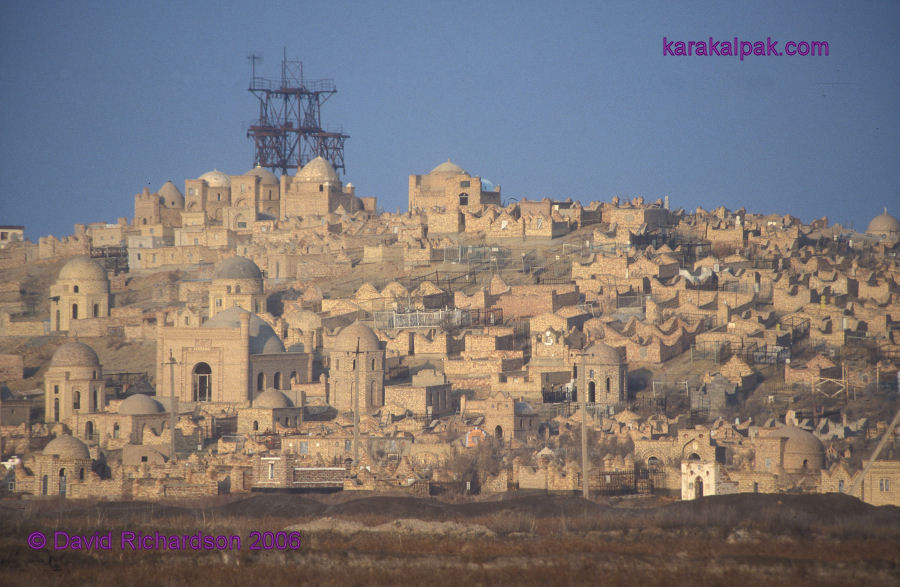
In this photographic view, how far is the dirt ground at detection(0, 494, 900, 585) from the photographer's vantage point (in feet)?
93.1

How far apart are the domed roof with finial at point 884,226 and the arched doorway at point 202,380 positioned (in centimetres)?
3566

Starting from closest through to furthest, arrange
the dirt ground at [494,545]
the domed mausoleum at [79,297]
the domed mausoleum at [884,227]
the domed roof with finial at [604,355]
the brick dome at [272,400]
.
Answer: the dirt ground at [494,545], the brick dome at [272,400], the domed roof with finial at [604,355], the domed mausoleum at [79,297], the domed mausoleum at [884,227]

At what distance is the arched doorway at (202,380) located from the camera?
58125mm

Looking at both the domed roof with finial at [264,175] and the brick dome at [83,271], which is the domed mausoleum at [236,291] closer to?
the brick dome at [83,271]

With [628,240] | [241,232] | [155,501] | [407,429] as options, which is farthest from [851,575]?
[241,232]

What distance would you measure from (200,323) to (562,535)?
112ft

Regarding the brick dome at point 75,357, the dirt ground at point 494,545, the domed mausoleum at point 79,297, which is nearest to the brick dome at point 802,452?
the dirt ground at point 494,545

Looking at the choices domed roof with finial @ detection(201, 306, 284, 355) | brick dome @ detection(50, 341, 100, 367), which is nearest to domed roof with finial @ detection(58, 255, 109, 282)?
domed roof with finial @ detection(201, 306, 284, 355)

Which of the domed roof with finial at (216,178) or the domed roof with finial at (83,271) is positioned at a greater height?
the domed roof with finial at (216,178)

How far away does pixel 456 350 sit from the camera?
58781 millimetres

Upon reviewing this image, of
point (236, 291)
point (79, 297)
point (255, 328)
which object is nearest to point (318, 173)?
point (79, 297)

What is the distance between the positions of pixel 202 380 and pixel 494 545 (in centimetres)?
2929

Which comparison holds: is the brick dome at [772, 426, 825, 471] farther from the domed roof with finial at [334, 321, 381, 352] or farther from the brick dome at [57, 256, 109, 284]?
the brick dome at [57, 256, 109, 284]

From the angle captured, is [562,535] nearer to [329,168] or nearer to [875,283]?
[875,283]
